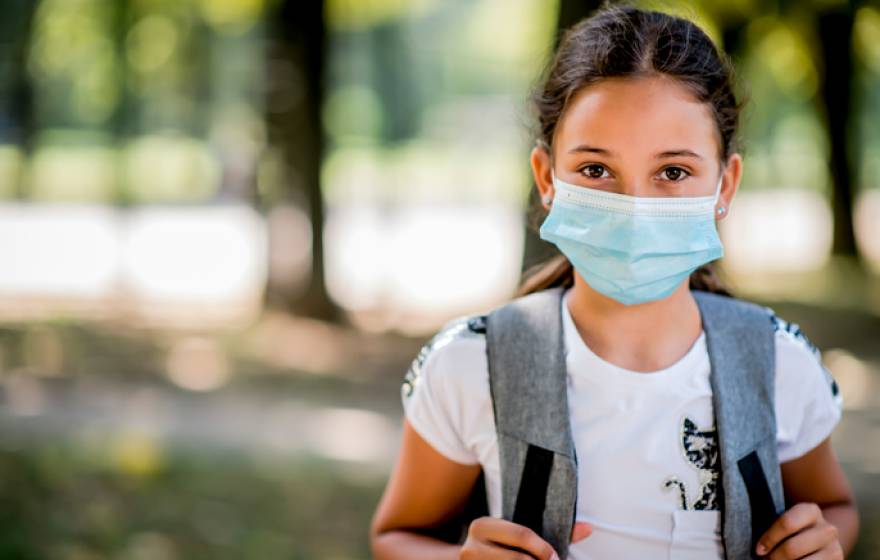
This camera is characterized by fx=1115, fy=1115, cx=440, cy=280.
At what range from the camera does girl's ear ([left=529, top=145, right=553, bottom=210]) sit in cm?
232

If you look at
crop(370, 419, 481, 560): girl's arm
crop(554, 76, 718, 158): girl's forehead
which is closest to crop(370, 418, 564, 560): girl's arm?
crop(370, 419, 481, 560): girl's arm

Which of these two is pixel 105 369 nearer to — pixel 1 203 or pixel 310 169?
pixel 310 169

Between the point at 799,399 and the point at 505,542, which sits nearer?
the point at 505,542

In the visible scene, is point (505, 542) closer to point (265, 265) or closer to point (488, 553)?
point (488, 553)

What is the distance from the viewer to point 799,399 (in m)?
2.19

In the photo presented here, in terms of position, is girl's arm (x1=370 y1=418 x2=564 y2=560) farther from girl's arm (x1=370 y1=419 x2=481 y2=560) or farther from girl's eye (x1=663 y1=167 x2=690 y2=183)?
girl's eye (x1=663 y1=167 x2=690 y2=183)

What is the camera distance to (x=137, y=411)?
8273 millimetres

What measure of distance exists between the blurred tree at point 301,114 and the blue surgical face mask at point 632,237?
9.34 m

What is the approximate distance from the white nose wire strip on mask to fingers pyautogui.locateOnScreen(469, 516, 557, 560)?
2.06 ft

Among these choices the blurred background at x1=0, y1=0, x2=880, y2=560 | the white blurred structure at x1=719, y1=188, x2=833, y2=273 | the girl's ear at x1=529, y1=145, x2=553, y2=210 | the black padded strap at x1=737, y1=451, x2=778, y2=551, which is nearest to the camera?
the black padded strap at x1=737, y1=451, x2=778, y2=551

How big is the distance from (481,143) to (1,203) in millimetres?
13151

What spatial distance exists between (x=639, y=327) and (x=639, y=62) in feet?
1.72

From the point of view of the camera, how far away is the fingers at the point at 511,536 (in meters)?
1.95

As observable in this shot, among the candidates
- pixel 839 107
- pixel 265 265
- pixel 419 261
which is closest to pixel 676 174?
pixel 265 265
